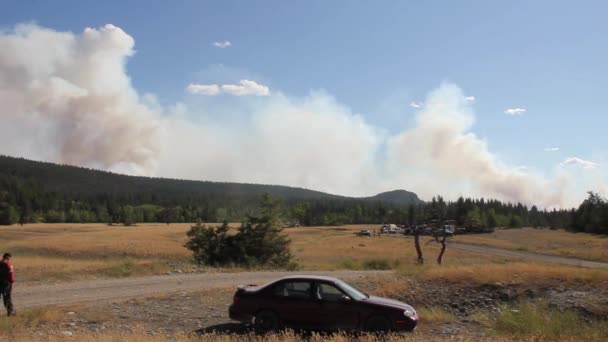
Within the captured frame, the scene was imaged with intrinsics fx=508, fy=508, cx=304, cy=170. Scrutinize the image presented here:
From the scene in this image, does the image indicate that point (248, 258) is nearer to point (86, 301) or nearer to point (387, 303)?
point (86, 301)

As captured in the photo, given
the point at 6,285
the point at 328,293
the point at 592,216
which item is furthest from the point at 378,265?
the point at 592,216

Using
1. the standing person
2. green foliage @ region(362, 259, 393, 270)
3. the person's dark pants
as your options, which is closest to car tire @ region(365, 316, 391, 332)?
the standing person

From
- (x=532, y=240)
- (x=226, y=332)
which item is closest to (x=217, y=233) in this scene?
(x=226, y=332)

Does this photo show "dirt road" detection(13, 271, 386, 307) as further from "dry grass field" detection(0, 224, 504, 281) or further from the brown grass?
the brown grass

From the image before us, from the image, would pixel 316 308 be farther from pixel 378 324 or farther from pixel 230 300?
pixel 230 300

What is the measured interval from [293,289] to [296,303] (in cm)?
43

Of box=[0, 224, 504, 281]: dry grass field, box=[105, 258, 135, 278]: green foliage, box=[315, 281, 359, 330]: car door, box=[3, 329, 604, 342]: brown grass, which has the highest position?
box=[315, 281, 359, 330]: car door

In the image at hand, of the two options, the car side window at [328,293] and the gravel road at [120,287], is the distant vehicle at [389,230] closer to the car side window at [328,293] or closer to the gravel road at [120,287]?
the gravel road at [120,287]

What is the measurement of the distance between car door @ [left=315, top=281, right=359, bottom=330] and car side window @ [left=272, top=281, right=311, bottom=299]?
43 centimetres

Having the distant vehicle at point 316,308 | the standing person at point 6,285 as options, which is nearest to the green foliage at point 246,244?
the standing person at point 6,285

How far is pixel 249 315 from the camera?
14188 millimetres

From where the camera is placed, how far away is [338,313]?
45.0 ft

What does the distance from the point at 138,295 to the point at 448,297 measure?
12796 millimetres

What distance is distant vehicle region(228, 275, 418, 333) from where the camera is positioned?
13547mm
